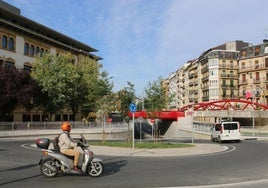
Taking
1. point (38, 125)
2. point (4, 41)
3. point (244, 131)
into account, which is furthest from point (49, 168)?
point (4, 41)

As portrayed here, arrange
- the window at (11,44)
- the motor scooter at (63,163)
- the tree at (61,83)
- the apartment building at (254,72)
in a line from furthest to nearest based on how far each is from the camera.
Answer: the apartment building at (254,72), the window at (11,44), the tree at (61,83), the motor scooter at (63,163)

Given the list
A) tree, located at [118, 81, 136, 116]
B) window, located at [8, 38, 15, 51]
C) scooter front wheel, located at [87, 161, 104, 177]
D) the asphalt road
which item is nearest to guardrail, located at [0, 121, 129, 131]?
tree, located at [118, 81, 136, 116]

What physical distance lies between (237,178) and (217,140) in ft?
85.7

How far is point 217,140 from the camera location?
38.8 m

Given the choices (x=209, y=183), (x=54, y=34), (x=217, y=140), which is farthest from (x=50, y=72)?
(x=209, y=183)

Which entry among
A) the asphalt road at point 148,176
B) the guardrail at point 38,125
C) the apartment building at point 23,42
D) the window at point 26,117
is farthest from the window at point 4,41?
the asphalt road at point 148,176

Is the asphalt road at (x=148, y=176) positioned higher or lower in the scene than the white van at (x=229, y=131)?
lower

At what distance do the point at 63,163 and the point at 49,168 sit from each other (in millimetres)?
518

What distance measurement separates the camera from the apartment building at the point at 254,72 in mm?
98625

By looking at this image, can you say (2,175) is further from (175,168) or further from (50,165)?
(175,168)

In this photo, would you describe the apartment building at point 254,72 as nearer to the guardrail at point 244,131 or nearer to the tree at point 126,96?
the guardrail at point 244,131

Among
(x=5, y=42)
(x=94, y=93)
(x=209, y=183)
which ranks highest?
(x=5, y=42)

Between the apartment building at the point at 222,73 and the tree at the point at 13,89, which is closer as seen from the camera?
the tree at the point at 13,89

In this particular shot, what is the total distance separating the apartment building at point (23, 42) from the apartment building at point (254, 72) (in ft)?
154
